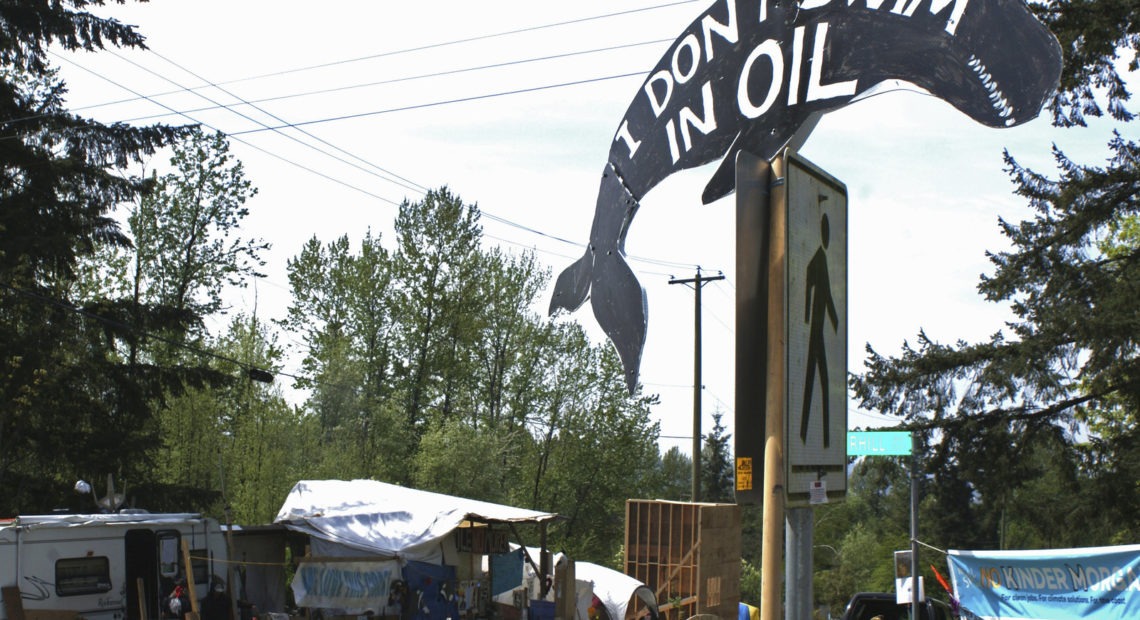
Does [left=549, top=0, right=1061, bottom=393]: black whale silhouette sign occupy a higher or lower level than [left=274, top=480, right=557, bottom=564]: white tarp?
higher

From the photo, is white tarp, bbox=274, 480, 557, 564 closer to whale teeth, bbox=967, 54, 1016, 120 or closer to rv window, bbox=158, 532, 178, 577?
rv window, bbox=158, 532, 178, 577

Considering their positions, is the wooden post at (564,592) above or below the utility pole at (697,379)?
below

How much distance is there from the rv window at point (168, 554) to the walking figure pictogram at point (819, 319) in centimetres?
1431

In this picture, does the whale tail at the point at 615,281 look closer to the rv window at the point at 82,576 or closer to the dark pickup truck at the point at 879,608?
the dark pickup truck at the point at 879,608

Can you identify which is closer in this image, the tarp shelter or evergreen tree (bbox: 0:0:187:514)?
the tarp shelter

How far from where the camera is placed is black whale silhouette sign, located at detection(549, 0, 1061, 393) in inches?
173

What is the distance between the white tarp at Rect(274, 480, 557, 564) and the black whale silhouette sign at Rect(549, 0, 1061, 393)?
46.2 feet

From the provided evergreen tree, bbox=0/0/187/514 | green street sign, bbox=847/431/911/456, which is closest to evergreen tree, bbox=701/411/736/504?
evergreen tree, bbox=0/0/187/514

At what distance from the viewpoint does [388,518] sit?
780 inches

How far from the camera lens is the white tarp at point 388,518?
19078mm

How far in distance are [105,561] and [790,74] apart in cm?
1386

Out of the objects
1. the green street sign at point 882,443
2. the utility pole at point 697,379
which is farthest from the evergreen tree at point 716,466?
the green street sign at point 882,443

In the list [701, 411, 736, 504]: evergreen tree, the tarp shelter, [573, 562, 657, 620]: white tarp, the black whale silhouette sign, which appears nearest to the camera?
the black whale silhouette sign

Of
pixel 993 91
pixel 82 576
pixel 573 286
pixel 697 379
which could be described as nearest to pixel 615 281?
pixel 573 286
